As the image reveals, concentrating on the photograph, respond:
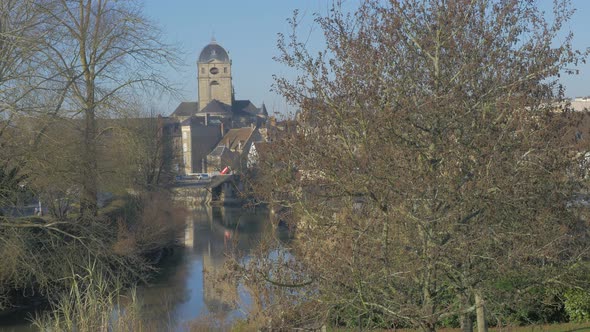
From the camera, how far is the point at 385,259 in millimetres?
6898

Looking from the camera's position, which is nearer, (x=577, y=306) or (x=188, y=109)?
(x=577, y=306)

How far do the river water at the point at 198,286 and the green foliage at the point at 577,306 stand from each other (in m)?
4.33

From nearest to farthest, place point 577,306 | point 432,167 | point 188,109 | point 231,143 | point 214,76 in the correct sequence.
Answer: point 432,167 < point 577,306 < point 231,143 < point 214,76 < point 188,109

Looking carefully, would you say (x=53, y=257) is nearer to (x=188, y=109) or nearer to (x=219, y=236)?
(x=219, y=236)

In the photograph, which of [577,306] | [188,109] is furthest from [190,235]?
[188,109]

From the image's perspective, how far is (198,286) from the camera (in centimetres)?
2003

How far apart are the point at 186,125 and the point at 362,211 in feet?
264

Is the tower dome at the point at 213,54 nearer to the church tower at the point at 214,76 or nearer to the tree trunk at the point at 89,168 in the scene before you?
the church tower at the point at 214,76

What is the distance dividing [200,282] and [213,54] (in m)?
91.2

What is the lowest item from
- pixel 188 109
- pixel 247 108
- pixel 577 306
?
pixel 577 306

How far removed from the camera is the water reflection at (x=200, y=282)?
41.4 ft

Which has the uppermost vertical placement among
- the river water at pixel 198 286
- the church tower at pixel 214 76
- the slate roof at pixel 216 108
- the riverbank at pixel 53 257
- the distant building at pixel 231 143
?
the church tower at pixel 214 76

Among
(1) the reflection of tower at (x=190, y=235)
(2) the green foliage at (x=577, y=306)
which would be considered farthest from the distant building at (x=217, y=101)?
(2) the green foliage at (x=577, y=306)

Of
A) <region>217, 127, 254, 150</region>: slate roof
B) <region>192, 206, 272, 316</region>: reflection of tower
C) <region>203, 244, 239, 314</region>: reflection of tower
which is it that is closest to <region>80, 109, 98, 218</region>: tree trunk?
<region>203, 244, 239, 314</region>: reflection of tower
